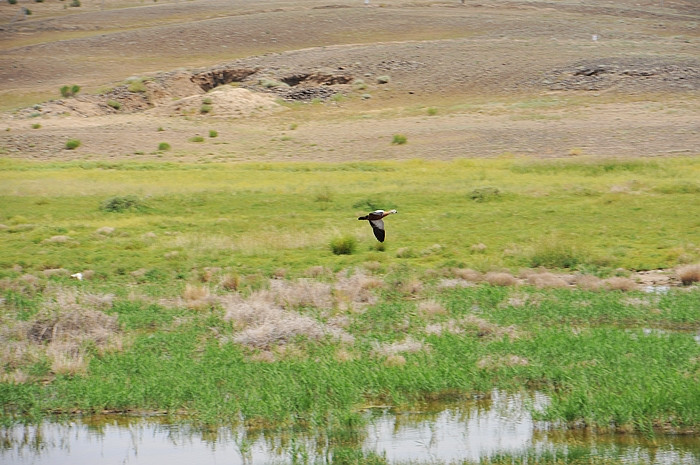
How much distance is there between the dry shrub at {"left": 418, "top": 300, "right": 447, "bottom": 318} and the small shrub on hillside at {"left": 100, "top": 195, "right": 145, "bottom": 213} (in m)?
14.1

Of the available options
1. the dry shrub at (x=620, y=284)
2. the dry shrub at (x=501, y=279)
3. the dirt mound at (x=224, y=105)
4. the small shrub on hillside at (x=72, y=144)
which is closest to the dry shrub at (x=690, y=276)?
the dry shrub at (x=620, y=284)

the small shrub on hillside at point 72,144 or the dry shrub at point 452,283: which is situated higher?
the dry shrub at point 452,283

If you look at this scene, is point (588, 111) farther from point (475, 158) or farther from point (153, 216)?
point (153, 216)

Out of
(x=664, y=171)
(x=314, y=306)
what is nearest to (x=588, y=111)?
(x=664, y=171)

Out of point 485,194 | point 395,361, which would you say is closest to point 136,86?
point 485,194

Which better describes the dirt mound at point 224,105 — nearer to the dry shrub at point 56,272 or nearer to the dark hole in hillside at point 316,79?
the dark hole in hillside at point 316,79

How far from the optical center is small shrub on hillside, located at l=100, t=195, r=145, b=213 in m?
29.1

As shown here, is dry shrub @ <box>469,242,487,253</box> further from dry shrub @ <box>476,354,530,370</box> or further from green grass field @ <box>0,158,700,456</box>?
dry shrub @ <box>476,354,530,370</box>

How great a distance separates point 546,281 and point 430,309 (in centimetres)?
345

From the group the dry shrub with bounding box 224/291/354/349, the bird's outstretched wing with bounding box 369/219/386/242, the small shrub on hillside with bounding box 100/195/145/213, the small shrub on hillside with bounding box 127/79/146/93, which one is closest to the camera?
the dry shrub with bounding box 224/291/354/349

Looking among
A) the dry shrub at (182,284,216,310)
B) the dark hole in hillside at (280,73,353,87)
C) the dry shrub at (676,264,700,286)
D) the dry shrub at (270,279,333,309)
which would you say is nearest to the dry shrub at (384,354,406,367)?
the dry shrub at (270,279,333,309)

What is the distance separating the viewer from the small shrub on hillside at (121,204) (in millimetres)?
29125

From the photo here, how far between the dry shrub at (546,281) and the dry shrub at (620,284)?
32.4 inches

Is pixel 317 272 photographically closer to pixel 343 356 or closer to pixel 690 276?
pixel 343 356
